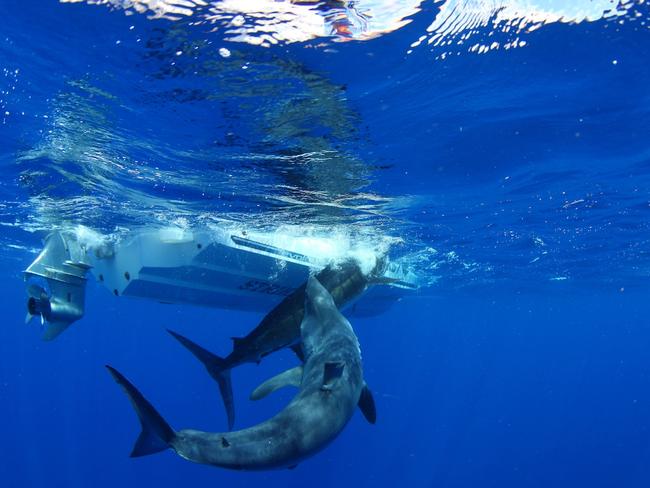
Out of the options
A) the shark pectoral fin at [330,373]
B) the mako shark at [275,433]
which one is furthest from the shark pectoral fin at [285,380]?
the shark pectoral fin at [330,373]

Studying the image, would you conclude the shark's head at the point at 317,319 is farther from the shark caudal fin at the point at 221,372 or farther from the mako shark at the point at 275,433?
the shark caudal fin at the point at 221,372

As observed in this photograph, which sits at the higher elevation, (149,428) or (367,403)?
(149,428)

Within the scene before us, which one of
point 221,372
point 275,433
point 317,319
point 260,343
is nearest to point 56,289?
point 221,372

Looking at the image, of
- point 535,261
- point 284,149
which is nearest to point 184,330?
point 535,261

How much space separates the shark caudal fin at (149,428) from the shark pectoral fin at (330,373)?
136cm

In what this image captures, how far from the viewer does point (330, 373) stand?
13.7ft

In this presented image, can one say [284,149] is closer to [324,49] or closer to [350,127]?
[350,127]

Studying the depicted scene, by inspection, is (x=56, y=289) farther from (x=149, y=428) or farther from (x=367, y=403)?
(x=367, y=403)

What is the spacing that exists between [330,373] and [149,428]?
162cm

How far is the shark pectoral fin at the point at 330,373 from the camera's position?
411cm

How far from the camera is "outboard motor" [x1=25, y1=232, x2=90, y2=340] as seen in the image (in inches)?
417

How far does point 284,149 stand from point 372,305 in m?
6.65

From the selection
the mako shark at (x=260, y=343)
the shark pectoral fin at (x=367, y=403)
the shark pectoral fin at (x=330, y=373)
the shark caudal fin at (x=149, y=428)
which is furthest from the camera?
the mako shark at (x=260, y=343)

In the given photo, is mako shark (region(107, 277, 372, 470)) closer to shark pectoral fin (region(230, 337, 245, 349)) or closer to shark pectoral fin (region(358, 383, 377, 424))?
shark pectoral fin (region(358, 383, 377, 424))
